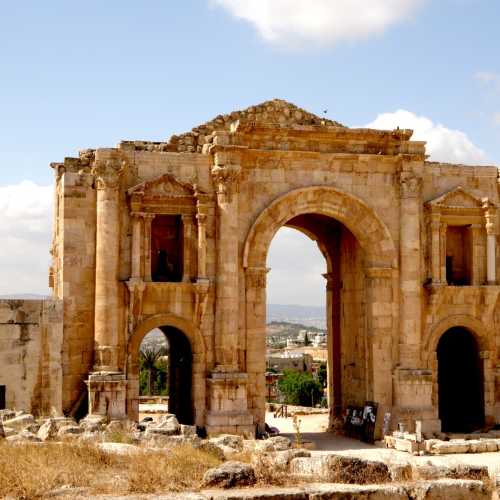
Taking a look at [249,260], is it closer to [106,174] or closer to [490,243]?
[106,174]

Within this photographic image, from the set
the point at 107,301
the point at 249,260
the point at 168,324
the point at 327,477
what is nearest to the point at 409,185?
the point at 249,260

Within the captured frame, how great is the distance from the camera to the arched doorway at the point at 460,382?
22.5 m

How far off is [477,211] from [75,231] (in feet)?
34.1

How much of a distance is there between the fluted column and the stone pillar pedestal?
238cm

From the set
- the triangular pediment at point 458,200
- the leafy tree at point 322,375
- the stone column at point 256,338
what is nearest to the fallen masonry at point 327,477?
the stone column at point 256,338

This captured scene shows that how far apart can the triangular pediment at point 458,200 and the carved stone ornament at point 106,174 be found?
8.04 meters

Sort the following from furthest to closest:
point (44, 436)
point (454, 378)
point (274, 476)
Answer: point (454, 378) < point (44, 436) < point (274, 476)

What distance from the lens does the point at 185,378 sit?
70.6ft

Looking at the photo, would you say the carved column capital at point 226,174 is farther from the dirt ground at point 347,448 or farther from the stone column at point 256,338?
the dirt ground at point 347,448

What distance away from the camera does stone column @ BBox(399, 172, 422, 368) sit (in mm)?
21125

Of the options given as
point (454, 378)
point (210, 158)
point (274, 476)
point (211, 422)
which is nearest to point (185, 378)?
point (211, 422)

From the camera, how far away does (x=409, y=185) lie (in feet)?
69.9

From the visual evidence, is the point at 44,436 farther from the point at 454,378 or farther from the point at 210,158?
the point at 454,378

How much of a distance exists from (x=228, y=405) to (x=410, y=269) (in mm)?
5775
